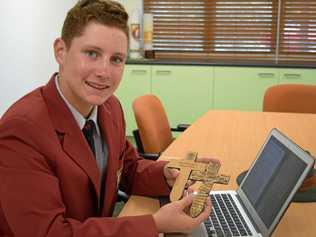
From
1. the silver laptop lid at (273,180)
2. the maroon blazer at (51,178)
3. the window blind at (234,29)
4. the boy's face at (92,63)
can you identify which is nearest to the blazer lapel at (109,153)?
the maroon blazer at (51,178)

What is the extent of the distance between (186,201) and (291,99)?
2194 mm

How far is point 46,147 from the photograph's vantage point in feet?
3.45

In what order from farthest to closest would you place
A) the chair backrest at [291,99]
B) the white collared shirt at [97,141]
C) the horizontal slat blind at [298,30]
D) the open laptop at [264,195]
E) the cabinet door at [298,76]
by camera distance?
the horizontal slat blind at [298,30], the cabinet door at [298,76], the chair backrest at [291,99], the white collared shirt at [97,141], the open laptop at [264,195]

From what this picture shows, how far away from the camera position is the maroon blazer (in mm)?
974

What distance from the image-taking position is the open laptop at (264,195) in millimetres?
1074

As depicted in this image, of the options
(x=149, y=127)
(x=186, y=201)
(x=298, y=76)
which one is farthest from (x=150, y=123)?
(x=298, y=76)

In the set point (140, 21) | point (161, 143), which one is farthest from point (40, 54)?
point (161, 143)

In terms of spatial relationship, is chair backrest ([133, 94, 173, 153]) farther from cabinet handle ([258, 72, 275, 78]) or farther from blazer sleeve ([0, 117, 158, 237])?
cabinet handle ([258, 72, 275, 78])

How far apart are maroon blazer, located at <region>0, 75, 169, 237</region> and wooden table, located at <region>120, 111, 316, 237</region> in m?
0.22

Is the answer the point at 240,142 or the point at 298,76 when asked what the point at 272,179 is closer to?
the point at 240,142

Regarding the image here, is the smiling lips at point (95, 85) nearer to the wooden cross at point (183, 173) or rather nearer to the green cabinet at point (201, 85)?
the wooden cross at point (183, 173)

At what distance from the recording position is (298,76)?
414cm

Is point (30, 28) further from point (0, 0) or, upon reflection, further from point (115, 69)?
point (115, 69)

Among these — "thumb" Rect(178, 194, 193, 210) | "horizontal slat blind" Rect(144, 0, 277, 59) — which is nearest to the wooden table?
"thumb" Rect(178, 194, 193, 210)
